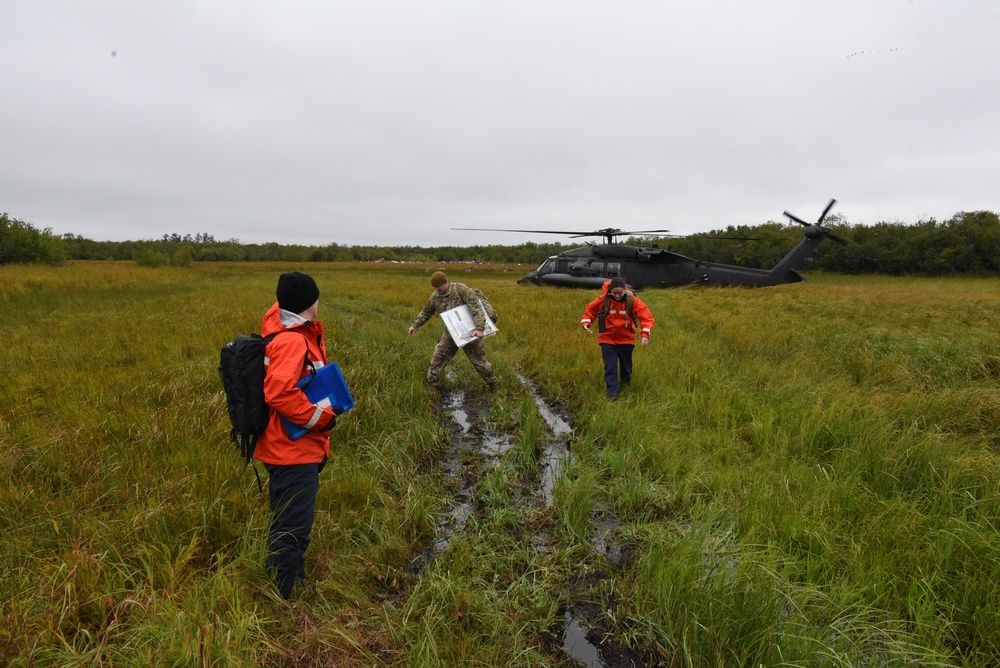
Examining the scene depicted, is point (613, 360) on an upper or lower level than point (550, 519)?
upper

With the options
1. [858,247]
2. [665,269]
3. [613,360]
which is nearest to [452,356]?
[613,360]

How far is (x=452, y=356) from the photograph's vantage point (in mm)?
6855

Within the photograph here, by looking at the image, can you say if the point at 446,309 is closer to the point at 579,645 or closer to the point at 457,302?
the point at 457,302

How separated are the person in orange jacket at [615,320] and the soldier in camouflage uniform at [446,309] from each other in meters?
1.57

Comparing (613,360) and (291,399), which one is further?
(613,360)

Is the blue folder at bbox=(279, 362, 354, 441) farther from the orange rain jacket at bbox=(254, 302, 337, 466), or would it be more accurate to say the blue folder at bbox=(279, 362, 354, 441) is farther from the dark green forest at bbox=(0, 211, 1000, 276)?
the dark green forest at bbox=(0, 211, 1000, 276)

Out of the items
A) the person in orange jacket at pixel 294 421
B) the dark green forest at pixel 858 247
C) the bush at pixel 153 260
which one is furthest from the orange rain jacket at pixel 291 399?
the bush at pixel 153 260

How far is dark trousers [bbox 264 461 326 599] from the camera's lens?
264 cm

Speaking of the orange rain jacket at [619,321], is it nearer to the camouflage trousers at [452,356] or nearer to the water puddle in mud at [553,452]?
the water puddle in mud at [553,452]

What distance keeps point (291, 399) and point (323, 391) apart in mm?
196

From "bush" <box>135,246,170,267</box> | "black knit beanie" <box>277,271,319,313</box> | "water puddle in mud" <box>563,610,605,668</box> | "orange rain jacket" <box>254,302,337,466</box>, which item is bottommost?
"water puddle in mud" <box>563,610,605,668</box>

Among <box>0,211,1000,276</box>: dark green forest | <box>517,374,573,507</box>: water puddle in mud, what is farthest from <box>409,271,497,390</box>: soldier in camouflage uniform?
<box>0,211,1000,276</box>: dark green forest

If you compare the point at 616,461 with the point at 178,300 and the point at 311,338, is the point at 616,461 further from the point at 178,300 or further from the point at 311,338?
the point at 178,300

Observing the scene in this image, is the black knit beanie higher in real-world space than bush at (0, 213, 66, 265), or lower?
lower
